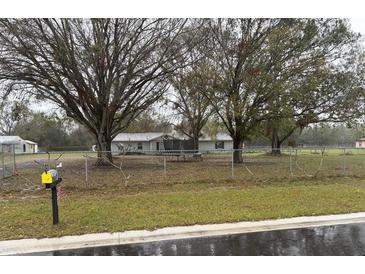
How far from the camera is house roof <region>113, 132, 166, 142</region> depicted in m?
54.1

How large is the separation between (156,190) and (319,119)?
49.5ft

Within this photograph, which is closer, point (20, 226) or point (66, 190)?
point (20, 226)

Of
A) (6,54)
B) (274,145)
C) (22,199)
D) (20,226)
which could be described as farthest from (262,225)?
(274,145)

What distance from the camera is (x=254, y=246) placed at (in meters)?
5.22

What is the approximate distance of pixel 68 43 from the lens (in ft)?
58.2

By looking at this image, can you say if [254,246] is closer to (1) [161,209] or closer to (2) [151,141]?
(1) [161,209]

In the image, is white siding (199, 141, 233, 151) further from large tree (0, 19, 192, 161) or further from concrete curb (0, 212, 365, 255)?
concrete curb (0, 212, 365, 255)

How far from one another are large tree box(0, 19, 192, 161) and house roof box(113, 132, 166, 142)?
31329 millimetres

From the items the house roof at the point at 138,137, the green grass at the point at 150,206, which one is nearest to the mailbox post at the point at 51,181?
the green grass at the point at 150,206

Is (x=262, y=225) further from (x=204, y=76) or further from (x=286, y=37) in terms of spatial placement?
(x=204, y=76)

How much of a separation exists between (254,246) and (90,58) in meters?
14.8

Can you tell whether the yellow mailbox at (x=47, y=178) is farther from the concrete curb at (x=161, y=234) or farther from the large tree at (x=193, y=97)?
the large tree at (x=193, y=97)

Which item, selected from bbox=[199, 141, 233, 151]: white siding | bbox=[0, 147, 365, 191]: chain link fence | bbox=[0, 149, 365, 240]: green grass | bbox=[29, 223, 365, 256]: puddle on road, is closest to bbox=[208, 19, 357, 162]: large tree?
bbox=[0, 147, 365, 191]: chain link fence

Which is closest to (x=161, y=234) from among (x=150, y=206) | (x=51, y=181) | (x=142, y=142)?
(x=150, y=206)
